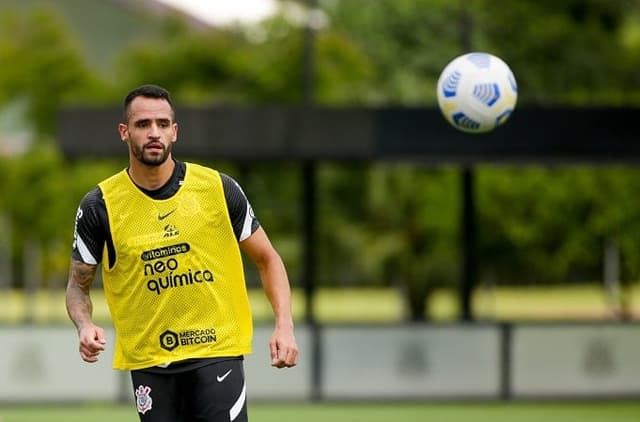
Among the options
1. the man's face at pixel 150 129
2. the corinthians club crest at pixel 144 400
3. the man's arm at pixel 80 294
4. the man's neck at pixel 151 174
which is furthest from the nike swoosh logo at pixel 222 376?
the man's face at pixel 150 129

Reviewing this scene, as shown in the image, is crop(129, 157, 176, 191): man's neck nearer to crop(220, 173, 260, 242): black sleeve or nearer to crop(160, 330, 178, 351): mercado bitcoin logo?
crop(220, 173, 260, 242): black sleeve

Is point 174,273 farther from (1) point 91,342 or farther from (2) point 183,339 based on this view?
(1) point 91,342

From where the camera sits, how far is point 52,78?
66.8 meters

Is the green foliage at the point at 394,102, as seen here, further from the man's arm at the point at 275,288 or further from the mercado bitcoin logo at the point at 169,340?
the mercado bitcoin logo at the point at 169,340

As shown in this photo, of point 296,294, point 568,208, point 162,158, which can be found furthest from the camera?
point 296,294

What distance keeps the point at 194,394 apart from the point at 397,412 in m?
11.1

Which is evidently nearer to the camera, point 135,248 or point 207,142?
point 135,248

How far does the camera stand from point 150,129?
6.82m

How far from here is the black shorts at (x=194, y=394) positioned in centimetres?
702

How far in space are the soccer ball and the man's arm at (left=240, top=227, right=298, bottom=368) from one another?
4.03 metres

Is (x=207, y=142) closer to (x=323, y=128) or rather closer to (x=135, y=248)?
(x=323, y=128)

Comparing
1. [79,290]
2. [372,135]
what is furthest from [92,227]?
[372,135]

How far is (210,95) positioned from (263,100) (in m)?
2.04

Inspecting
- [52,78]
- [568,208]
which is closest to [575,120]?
[568,208]
